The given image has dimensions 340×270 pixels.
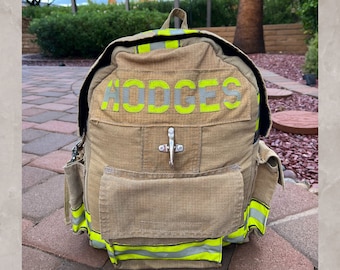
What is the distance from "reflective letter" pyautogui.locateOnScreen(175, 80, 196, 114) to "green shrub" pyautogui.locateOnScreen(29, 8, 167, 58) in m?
7.77

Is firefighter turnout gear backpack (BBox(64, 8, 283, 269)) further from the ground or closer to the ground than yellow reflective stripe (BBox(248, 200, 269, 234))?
further from the ground

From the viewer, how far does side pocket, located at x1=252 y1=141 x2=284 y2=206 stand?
123 cm

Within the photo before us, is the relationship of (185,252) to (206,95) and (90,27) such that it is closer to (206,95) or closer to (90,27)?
(206,95)

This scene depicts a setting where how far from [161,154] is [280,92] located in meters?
2.98

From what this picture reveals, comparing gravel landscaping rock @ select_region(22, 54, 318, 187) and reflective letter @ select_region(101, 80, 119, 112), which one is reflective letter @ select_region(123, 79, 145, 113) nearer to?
reflective letter @ select_region(101, 80, 119, 112)

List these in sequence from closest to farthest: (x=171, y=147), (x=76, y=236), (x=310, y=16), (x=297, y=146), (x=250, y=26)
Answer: (x=171, y=147) → (x=76, y=236) → (x=297, y=146) → (x=310, y=16) → (x=250, y=26)

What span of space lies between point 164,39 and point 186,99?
0.62 feet

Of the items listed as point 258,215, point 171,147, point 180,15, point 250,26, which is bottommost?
point 258,215

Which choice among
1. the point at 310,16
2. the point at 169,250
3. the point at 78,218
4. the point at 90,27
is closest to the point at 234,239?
the point at 169,250

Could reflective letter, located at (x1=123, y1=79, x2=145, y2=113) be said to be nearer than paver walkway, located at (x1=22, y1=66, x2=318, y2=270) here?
Yes

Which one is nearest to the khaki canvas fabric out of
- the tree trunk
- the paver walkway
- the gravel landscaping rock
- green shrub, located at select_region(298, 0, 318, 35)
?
the paver walkway

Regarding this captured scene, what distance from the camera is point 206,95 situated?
1062 mm

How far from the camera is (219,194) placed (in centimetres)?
106

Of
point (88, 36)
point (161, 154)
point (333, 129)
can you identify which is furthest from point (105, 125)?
point (88, 36)
